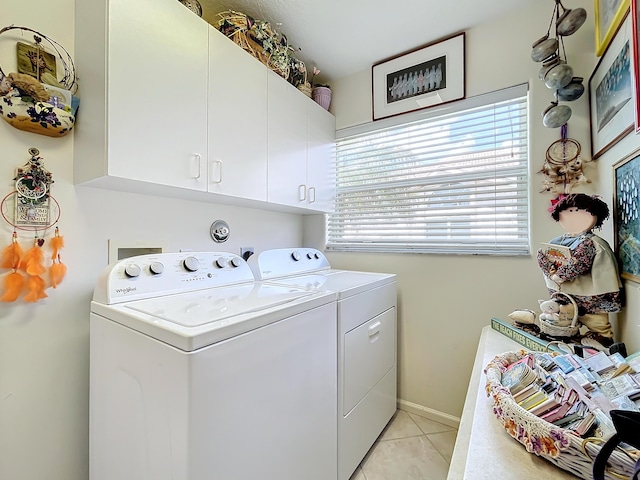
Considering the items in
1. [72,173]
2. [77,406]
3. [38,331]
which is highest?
[72,173]

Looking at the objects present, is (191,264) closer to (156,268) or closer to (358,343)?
(156,268)

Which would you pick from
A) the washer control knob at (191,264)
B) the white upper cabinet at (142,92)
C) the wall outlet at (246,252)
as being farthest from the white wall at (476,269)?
the white upper cabinet at (142,92)

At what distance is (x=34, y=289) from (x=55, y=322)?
17 centimetres

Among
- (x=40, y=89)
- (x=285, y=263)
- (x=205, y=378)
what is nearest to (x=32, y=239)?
(x=40, y=89)

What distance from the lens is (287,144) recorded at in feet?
5.71

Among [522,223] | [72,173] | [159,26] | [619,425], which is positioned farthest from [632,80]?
[72,173]

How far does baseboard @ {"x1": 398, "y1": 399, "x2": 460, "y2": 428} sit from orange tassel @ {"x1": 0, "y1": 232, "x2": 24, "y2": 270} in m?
2.23

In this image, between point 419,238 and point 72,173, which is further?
point 419,238

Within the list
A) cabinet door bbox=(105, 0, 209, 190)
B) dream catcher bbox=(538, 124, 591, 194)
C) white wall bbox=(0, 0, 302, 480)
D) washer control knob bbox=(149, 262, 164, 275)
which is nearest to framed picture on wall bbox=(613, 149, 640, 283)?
dream catcher bbox=(538, 124, 591, 194)

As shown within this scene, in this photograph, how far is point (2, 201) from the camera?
1.01m

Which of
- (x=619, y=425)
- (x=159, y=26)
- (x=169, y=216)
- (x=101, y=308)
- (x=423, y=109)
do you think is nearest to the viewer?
(x=619, y=425)

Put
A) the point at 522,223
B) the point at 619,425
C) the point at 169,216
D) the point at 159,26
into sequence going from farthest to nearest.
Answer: the point at 522,223, the point at 169,216, the point at 159,26, the point at 619,425

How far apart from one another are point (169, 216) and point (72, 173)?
42 centimetres

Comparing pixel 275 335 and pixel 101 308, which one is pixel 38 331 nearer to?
pixel 101 308
